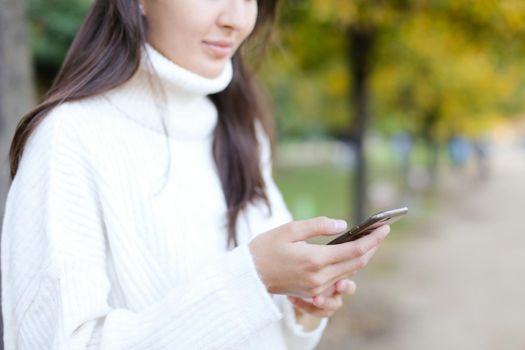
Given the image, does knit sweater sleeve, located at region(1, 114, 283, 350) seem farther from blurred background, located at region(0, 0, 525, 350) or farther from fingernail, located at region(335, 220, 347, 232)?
blurred background, located at region(0, 0, 525, 350)

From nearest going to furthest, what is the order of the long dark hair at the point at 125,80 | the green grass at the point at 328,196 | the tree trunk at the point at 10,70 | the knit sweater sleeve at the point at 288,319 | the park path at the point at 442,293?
the long dark hair at the point at 125,80 → the knit sweater sleeve at the point at 288,319 → the tree trunk at the point at 10,70 → the park path at the point at 442,293 → the green grass at the point at 328,196

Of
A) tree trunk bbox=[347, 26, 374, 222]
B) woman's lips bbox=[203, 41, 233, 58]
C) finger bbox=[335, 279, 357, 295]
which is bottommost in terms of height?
tree trunk bbox=[347, 26, 374, 222]

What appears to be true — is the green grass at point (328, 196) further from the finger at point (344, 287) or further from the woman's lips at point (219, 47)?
the woman's lips at point (219, 47)

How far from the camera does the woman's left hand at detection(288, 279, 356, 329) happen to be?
136cm

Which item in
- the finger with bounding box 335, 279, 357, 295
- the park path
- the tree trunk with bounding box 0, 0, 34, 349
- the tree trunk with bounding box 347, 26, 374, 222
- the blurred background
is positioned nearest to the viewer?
the finger with bounding box 335, 279, 357, 295

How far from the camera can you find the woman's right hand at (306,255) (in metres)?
1.03

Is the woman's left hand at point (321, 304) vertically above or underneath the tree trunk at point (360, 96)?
above

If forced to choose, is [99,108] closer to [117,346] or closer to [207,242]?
[207,242]

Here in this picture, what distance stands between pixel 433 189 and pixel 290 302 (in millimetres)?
14387

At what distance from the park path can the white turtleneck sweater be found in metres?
3.78

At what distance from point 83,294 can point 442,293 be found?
5.75 meters

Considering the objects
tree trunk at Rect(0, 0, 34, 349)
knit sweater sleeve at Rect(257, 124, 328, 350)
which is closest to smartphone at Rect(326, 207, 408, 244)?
knit sweater sleeve at Rect(257, 124, 328, 350)

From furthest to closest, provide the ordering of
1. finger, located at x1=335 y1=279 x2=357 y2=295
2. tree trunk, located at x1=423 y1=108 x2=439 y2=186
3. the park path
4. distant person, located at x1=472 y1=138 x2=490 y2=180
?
1. distant person, located at x1=472 y1=138 x2=490 y2=180
2. tree trunk, located at x1=423 y1=108 x2=439 y2=186
3. the park path
4. finger, located at x1=335 y1=279 x2=357 y2=295

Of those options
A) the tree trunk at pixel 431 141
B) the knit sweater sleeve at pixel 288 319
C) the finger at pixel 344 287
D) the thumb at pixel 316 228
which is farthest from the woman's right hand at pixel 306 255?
the tree trunk at pixel 431 141
